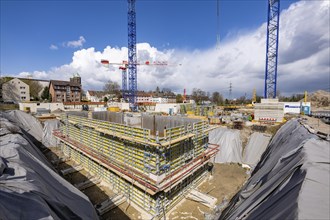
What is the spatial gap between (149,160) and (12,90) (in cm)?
7094

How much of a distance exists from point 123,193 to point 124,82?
169 ft

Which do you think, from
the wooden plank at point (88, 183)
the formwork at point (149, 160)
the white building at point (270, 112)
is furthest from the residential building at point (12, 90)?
the white building at point (270, 112)

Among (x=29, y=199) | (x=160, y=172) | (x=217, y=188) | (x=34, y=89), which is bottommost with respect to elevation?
(x=217, y=188)

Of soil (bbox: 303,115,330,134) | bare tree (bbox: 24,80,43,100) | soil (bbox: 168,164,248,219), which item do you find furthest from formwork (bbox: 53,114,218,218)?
bare tree (bbox: 24,80,43,100)

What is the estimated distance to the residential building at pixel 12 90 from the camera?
53156mm

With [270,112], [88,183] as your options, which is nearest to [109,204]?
[88,183]

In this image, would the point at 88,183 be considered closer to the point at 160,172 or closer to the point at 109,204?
the point at 109,204

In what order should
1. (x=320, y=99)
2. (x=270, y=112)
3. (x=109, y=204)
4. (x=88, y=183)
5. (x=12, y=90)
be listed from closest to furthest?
(x=109, y=204) → (x=88, y=183) → (x=270, y=112) → (x=12, y=90) → (x=320, y=99)

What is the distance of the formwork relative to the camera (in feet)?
22.0

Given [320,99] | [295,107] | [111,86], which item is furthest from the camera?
[111,86]

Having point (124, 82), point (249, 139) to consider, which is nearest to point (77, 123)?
point (249, 139)

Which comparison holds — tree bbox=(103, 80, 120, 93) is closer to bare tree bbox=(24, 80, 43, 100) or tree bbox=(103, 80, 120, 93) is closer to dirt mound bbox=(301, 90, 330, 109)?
bare tree bbox=(24, 80, 43, 100)

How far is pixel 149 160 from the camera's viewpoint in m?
6.84

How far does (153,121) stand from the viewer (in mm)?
12164
